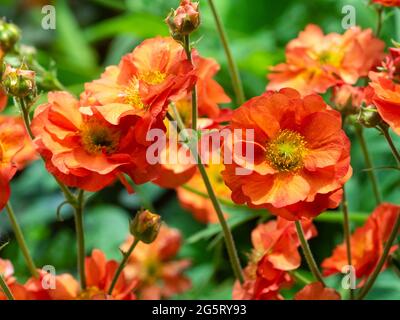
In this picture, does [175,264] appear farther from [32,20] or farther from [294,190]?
[32,20]

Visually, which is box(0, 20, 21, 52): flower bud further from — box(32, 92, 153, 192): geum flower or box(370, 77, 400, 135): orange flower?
box(370, 77, 400, 135): orange flower

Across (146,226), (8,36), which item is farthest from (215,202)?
(8,36)

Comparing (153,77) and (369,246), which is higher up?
(153,77)

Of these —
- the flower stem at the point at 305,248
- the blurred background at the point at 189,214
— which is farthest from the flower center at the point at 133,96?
the blurred background at the point at 189,214

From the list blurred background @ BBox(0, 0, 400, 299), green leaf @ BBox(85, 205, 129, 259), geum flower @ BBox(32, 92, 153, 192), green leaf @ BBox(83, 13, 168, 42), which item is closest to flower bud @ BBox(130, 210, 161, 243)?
geum flower @ BBox(32, 92, 153, 192)

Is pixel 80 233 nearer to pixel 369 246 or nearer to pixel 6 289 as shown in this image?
pixel 6 289

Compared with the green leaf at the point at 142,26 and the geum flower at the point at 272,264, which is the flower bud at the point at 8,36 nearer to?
the geum flower at the point at 272,264

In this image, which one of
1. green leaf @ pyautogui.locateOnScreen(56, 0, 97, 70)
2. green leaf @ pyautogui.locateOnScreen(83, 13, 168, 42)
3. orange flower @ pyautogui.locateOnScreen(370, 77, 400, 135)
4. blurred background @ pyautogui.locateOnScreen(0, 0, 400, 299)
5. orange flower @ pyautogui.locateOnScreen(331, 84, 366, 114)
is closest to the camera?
orange flower @ pyautogui.locateOnScreen(370, 77, 400, 135)
